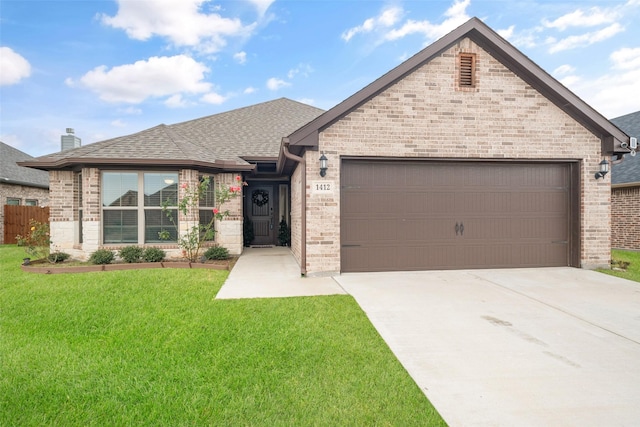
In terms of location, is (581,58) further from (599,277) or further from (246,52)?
(246,52)

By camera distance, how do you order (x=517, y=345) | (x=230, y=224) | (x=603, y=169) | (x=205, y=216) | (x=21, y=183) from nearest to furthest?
(x=517, y=345) < (x=603, y=169) < (x=205, y=216) < (x=230, y=224) < (x=21, y=183)

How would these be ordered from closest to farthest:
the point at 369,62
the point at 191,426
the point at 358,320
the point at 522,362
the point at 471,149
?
the point at 191,426 → the point at 522,362 → the point at 358,320 → the point at 471,149 → the point at 369,62

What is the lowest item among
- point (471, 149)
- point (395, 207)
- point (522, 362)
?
point (522, 362)

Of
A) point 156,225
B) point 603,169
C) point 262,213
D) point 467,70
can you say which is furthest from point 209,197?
point 603,169

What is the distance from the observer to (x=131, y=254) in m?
8.10

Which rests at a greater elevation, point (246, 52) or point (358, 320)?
point (246, 52)


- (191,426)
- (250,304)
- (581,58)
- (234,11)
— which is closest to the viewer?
(191,426)

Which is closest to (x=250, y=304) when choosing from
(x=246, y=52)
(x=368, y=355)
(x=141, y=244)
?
(x=368, y=355)

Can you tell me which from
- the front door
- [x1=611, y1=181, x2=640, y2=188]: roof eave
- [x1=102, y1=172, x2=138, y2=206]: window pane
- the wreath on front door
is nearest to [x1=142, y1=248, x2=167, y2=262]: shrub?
[x1=102, y1=172, x2=138, y2=206]: window pane

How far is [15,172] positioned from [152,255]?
13583 millimetres

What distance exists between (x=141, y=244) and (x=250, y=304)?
18.0 feet

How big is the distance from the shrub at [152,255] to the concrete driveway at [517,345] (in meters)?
5.05

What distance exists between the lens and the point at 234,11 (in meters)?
12.6

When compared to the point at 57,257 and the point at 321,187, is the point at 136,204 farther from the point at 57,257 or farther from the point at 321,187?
the point at 321,187
